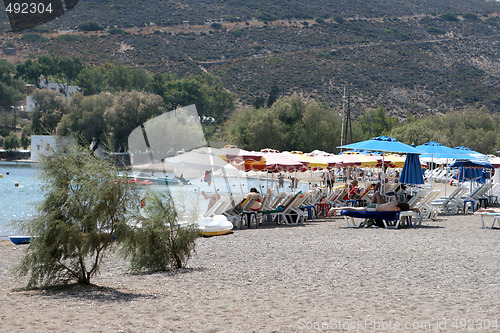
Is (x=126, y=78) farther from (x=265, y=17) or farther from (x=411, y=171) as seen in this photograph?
(x=411, y=171)

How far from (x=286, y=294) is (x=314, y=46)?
3497 inches

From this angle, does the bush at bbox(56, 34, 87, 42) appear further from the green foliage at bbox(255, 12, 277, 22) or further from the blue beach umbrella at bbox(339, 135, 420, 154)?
the blue beach umbrella at bbox(339, 135, 420, 154)

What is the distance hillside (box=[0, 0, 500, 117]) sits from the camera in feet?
253

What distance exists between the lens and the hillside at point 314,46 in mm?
77188

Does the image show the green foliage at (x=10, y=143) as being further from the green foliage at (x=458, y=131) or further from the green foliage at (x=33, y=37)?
the green foliage at (x=458, y=131)

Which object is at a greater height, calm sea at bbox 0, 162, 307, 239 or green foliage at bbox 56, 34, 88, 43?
green foliage at bbox 56, 34, 88, 43

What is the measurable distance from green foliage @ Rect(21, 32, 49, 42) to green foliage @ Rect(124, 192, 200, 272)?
3692 inches

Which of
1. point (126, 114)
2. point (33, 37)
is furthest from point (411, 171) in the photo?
point (33, 37)

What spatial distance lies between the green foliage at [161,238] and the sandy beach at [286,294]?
257mm

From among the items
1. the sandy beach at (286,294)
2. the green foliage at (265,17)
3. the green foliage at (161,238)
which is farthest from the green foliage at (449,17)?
the green foliage at (161,238)

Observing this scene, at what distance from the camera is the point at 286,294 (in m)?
5.92

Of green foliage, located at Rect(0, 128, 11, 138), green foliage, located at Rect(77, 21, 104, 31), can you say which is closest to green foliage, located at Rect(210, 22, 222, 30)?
green foliage, located at Rect(77, 21, 104, 31)

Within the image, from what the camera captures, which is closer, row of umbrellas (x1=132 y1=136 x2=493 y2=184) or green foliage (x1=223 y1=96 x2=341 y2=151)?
row of umbrellas (x1=132 y1=136 x2=493 y2=184)

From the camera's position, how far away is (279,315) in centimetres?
511
